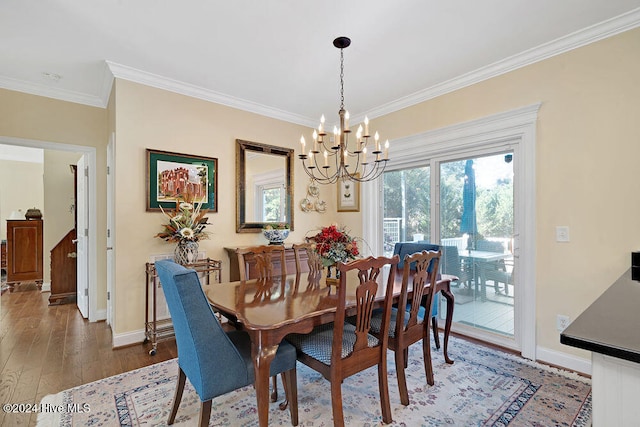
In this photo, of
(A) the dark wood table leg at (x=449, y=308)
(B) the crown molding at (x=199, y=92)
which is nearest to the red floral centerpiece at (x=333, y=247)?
(A) the dark wood table leg at (x=449, y=308)

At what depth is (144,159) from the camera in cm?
305

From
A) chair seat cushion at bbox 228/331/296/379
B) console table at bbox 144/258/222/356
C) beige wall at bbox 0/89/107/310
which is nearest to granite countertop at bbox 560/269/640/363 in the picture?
chair seat cushion at bbox 228/331/296/379

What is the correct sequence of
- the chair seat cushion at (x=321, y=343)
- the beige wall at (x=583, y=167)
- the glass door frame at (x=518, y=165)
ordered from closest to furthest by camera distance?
the chair seat cushion at (x=321, y=343)
the beige wall at (x=583, y=167)
the glass door frame at (x=518, y=165)

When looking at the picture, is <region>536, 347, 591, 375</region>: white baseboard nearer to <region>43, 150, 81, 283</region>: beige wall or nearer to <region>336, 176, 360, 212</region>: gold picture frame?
<region>336, 176, 360, 212</region>: gold picture frame

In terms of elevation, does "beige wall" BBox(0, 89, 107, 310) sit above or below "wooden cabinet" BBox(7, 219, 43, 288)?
above

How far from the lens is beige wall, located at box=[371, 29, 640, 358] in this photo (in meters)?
2.23

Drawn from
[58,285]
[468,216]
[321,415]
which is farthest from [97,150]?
[468,216]

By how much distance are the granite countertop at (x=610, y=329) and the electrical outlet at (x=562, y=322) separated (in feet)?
5.30

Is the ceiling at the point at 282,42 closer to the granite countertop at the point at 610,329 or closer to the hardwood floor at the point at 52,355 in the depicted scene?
the granite countertop at the point at 610,329

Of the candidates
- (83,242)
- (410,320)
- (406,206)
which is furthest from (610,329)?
(83,242)

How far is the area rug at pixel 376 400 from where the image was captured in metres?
1.85

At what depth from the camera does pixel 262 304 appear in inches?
71.8

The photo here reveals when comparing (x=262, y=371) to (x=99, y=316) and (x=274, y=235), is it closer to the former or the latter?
(x=274, y=235)

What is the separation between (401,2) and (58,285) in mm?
5420
